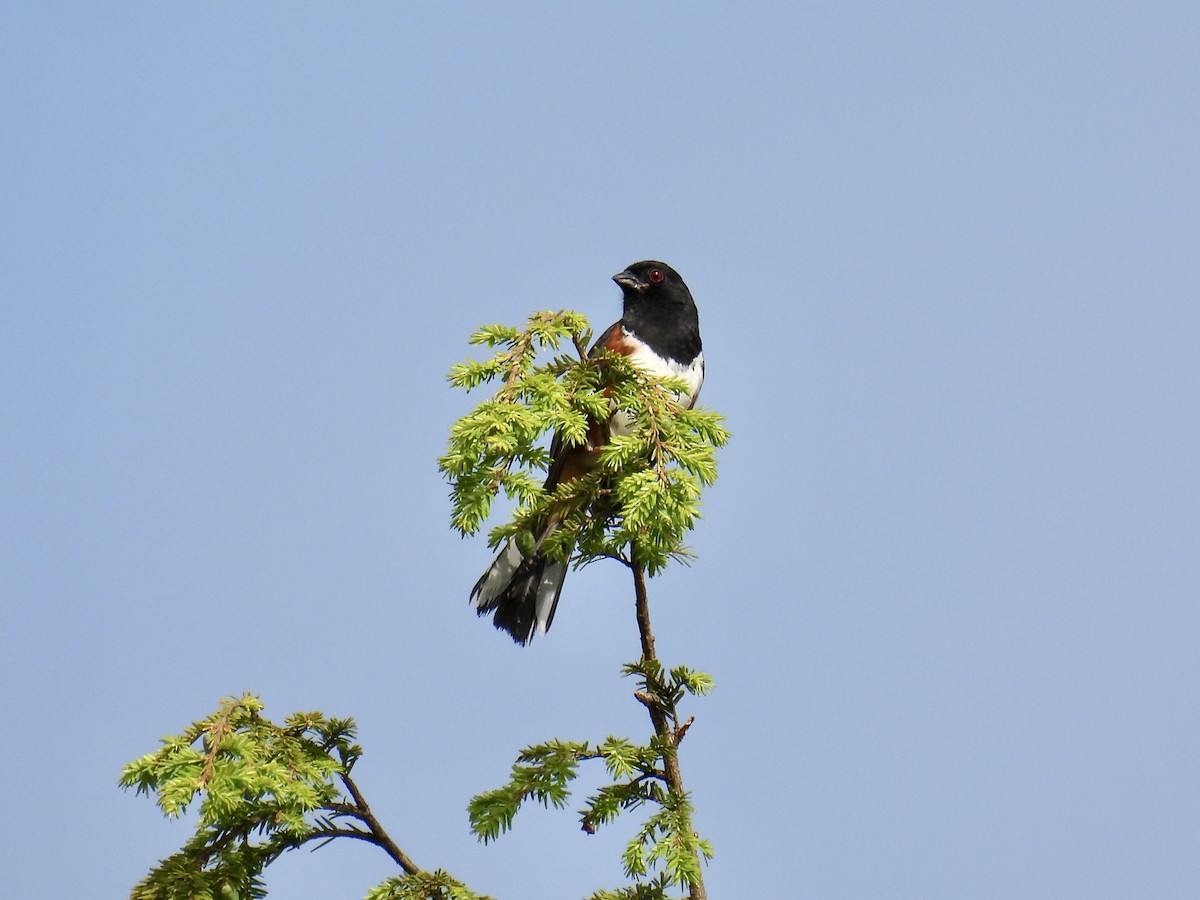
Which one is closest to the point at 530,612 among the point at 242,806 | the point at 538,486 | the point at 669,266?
the point at 538,486

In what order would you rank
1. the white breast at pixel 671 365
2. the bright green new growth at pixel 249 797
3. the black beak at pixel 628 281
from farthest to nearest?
1. the black beak at pixel 628 281
2. the white breast at pixel 671 365
3. the bright green new growth at pixel 249 797

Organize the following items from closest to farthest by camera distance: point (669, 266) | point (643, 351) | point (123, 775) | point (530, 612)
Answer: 1. point (123, 775)
2. point (530, 612)
3. point (643, 351)
4. point (669, 266)

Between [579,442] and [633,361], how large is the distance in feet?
2.98

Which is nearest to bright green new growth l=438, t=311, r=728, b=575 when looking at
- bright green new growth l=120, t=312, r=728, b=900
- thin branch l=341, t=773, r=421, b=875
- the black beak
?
bright green new growth l=120, t=312, r=728, b=900

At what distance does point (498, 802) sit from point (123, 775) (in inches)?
34.5

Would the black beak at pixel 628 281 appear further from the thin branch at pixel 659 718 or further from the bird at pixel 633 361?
the thin branch at pixel 659 718

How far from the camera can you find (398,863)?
3.11 m

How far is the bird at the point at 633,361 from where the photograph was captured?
422 cm

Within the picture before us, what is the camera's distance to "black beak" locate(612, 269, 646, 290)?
5609 millimetres

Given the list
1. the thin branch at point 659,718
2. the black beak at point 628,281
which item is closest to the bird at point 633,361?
the black beak at point 628,281

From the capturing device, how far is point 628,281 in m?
5.62

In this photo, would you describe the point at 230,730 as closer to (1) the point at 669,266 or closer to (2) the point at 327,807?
(2) the point at 327,807

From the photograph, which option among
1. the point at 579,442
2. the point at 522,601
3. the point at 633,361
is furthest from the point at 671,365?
the point at 579,442

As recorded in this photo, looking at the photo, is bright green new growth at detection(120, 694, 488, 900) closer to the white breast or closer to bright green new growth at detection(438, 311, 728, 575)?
bright green new growth at detection(438, 311, 728, 575)
